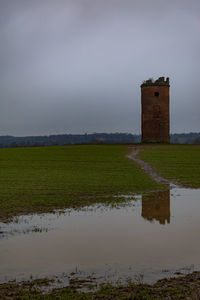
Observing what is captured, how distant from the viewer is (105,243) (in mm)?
10156

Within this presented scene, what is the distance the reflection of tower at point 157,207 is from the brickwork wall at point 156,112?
5499 centimetres

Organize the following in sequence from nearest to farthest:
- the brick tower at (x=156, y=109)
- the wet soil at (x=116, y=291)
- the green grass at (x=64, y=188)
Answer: the wet soil at (x=116, y=291), the green grass at (x=64, y=188), the brick tower at (x=156, y=109)

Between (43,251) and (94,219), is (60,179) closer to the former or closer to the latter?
(94,219)

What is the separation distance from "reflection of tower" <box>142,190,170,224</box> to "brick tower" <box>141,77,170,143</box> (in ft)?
180

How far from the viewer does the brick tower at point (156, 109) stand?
244 ft

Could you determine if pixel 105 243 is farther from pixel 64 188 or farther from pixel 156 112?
pixel 156 112

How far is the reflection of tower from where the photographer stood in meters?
13.6

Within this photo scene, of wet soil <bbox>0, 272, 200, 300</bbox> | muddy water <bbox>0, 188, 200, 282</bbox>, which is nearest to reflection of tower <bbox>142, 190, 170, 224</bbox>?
muddy water <bbox>0, 188, 200, 282</bbox>

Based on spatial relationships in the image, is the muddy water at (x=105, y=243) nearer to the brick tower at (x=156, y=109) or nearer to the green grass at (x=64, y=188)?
the green grass at (x=64, y=188)

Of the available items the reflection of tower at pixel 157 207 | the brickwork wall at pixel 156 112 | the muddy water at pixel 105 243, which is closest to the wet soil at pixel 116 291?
the muddy water at pixel 105 243

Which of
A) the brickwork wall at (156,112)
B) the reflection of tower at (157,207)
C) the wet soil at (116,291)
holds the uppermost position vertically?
the brickwork wall at (156,112)

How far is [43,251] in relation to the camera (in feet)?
30.8

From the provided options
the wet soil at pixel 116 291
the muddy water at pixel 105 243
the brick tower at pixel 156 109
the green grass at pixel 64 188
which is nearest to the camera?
the wet soil at pixel 116 291

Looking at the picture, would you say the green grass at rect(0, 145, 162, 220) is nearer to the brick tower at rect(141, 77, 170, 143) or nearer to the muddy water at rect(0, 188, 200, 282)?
the muddy water at rect(0, 188, 200, 282)
